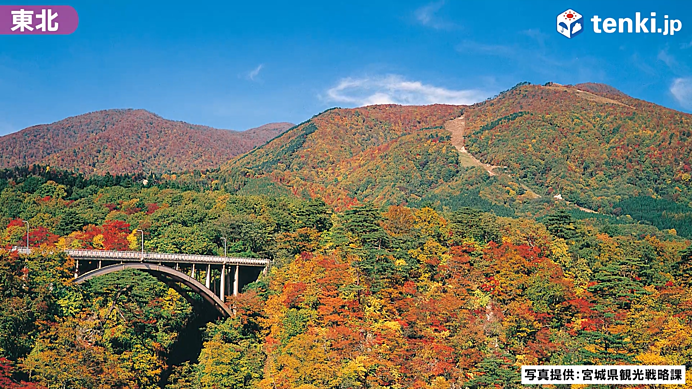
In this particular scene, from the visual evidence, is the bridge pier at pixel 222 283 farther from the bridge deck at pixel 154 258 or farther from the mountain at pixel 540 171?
the mountain at pixel 540 171

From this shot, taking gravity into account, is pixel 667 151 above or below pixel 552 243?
above

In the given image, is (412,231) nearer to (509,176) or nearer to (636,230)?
(636,230)

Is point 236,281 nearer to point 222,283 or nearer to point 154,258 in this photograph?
point 222,283

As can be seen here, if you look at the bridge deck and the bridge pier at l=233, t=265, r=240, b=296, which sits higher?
the bridge deck

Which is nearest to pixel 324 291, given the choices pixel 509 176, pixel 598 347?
pixel 598 347

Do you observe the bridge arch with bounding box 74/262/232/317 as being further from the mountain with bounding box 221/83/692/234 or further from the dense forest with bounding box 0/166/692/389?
the mountain with bounding box 221/83/692/234

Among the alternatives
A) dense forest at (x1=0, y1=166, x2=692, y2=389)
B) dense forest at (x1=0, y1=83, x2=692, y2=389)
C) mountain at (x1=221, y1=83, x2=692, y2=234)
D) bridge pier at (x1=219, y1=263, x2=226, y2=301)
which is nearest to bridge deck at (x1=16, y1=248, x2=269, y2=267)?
bridge pier at (x1=219, y1=263, x2=226, y2=301)

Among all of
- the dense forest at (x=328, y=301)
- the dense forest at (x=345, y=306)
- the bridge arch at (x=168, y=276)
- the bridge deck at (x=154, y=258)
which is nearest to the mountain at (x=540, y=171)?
the dense forest at (x=328, y=301)

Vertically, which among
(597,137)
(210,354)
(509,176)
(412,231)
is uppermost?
(597,137)
